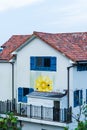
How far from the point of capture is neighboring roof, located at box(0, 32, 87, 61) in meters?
24.5

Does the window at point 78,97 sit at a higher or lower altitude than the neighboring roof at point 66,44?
lower

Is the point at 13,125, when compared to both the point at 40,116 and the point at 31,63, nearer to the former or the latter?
the point at 40,116

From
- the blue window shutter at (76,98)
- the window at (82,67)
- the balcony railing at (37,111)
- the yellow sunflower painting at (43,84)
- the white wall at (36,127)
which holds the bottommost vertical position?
the white wall at (36,127)

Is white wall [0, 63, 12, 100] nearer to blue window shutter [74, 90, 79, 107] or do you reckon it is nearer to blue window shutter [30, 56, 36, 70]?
blue window shutter [30, 56, 36, 70]

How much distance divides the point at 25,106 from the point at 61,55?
4.68 metres

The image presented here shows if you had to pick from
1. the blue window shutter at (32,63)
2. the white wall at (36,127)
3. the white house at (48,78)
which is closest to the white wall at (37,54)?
the white house at (48,78)

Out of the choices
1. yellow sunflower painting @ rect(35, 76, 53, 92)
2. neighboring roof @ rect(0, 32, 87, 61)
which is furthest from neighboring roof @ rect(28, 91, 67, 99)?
neighboring roof @ rect(0, 32, 87, 61)

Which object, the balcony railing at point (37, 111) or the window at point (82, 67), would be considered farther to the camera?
the window at point (82, 67)

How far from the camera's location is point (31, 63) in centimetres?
2605

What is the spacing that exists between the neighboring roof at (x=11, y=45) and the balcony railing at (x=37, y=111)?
3.60m

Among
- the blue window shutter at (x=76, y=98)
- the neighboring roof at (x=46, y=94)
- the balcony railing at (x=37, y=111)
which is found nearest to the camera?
the balcony railing at (x=37, y=111)

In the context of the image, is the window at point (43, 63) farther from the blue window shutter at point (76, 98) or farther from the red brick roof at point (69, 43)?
the blue window shutter at point (76, 98)

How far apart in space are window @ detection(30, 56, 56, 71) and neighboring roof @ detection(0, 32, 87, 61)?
3.69 ft

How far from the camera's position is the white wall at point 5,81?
27.7 metres
